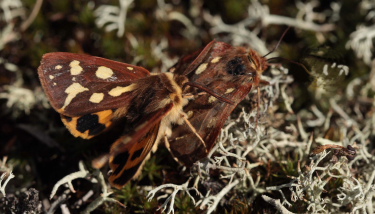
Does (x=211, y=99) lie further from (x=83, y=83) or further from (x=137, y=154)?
(x=83, y=83)

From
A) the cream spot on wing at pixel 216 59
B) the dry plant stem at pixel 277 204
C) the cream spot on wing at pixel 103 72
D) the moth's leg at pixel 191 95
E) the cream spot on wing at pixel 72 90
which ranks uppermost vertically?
the cream spot on wing at pixel 216 59

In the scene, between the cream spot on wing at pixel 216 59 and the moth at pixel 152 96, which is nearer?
the moth at pixel 152 96

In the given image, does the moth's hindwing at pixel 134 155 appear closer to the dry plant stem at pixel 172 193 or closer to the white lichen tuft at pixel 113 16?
the dry plant stem at pixel 172 193

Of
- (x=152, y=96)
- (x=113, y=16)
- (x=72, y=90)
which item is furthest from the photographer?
(x=113, y=16)

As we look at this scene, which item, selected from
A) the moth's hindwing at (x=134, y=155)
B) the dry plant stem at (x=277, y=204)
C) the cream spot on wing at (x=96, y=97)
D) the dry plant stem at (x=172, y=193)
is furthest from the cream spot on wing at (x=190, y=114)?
the dry plant stem at (x=277, y=204)

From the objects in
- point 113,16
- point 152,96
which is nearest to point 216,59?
point 152,96

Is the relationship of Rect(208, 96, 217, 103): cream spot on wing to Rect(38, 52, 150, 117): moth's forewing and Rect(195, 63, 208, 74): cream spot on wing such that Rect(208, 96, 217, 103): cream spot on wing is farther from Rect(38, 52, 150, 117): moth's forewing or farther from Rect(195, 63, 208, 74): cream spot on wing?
Rect(38, 52, 150, 117): moth's forewing

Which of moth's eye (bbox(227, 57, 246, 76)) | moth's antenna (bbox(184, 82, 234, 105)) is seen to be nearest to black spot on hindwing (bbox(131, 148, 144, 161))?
moth's antenna (bbox(184, 82, 234, 105))
